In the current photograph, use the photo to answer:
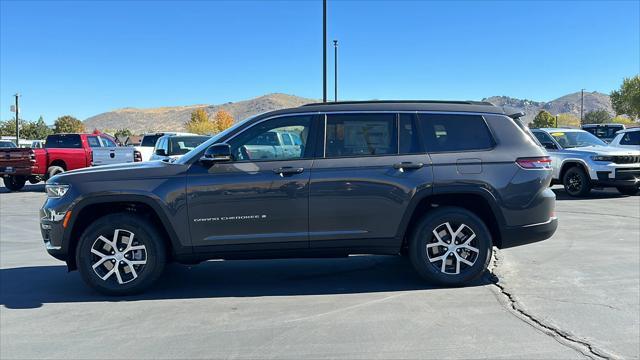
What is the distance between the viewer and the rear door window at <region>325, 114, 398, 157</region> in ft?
17.8

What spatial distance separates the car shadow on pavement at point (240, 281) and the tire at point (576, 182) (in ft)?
29.3

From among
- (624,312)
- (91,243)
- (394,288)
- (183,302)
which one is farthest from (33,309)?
(624,312)

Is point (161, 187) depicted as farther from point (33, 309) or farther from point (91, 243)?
point (33, 309)

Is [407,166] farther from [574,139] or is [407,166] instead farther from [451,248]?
[574,139]

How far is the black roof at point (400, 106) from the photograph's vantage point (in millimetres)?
5547

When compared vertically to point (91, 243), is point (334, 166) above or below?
above

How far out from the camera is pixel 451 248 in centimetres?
546

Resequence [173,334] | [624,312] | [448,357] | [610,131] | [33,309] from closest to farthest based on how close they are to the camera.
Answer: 1. [448,357]
2. [173,334]
3. [624,312]
4. [33,309]
5. [610,131]

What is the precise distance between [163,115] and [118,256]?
153 meters

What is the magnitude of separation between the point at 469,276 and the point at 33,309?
439cm

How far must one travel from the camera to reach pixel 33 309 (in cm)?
507

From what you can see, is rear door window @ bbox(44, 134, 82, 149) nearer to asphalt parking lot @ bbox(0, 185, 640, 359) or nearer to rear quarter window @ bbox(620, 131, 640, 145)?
asphalt parking lot @ bbox(0, 185, 640, 359)

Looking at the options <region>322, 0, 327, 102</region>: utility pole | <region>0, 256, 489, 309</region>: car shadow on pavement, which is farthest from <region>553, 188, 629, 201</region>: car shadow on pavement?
<region>0, 256, 489, 309</region>: car shadow on pavement

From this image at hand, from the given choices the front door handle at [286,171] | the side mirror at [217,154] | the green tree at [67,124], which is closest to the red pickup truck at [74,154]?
the side mirror at [217,154]
